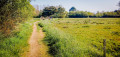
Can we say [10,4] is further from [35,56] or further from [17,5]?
[35,56]

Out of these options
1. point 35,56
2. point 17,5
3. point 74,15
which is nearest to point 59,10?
point 17,5

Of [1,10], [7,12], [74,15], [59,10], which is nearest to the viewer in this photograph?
[1,10]


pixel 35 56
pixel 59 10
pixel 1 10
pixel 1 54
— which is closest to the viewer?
pixel 1 54

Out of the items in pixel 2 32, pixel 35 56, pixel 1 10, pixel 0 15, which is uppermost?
pixel 1 10

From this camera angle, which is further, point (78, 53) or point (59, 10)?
point (59, 10)

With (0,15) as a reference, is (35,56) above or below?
below

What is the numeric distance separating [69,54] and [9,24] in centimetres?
746

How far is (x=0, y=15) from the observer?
8109mm

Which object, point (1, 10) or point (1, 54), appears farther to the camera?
point (1, 10)

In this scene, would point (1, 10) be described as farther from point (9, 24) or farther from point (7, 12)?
point (9, 24)

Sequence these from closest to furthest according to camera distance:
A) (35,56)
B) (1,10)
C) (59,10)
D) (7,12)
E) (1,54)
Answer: (1,54) < (35,56) < (1,10) < (7,12) < (59,10)

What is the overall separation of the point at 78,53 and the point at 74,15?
98492 millimetres

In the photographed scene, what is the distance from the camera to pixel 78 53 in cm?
629

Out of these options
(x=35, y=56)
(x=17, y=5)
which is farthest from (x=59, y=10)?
(x=35, y=56)
